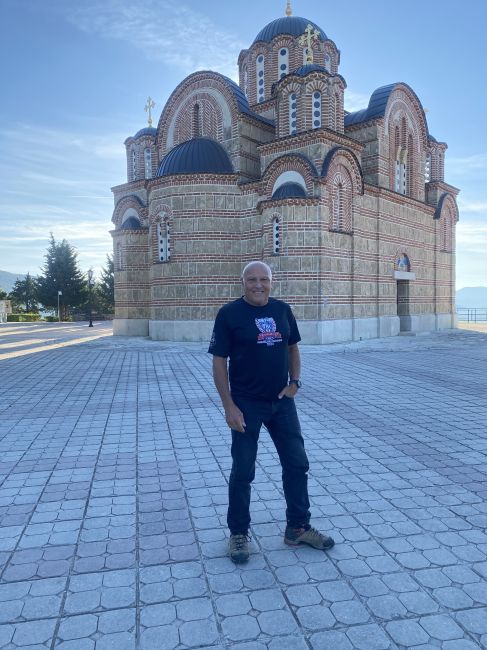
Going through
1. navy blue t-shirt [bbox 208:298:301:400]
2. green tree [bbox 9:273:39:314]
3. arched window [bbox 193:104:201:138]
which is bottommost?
navy blue t-shirt [bbox 208:298:301:400]

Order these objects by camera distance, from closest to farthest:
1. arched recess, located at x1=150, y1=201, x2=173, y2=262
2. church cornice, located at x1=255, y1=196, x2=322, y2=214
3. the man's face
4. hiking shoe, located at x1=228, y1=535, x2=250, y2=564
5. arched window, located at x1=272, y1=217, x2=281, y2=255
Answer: hiking shoe, located at x1=228, y1=535, x2=250, y2=564
the man's face
church cornice, located at x1=255, y1=196, x2=322, y2=214
arched window, located at x1=272, y1=217, x2=281, y2=255
arched recess, located at x1=150, y1=201, x2=173, y2=262

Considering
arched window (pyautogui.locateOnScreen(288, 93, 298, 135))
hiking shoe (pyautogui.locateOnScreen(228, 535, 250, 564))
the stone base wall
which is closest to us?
hiking shoe (pyautogui.locateOnScreen(228, 535, 250, 564))

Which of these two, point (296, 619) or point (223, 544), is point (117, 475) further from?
point (296, 619)

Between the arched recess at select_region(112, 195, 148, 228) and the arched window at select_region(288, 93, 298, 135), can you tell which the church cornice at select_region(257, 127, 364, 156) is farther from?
the arched recess at select_region(112, 195, 148, 228)

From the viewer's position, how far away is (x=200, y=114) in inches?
806

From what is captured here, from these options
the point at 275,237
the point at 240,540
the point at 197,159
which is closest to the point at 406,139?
the point at 275,237

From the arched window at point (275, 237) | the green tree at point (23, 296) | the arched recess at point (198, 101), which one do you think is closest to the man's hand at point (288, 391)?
the arched window at point (275, 237)

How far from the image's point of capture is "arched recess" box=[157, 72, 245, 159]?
19.4 m

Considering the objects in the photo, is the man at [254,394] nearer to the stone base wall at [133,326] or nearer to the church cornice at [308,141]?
the church cornice at [308,141]

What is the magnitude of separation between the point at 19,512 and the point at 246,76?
81.2 ft

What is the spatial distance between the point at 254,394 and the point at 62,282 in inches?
1794

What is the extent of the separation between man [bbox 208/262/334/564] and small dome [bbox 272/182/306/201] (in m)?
13.7

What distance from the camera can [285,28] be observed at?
74.9 ft

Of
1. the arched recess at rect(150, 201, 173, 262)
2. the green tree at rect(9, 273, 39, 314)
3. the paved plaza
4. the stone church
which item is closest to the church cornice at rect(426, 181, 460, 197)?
the stone church
